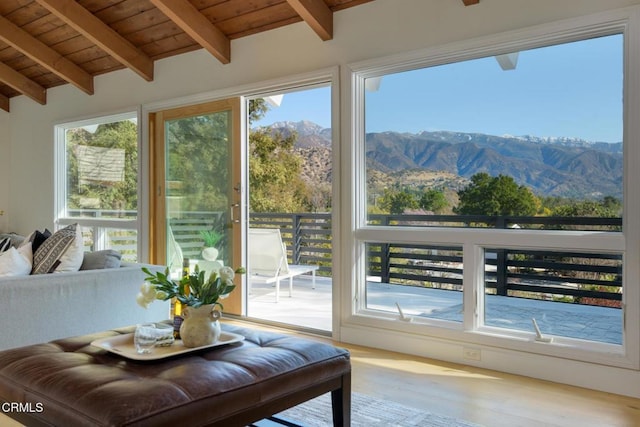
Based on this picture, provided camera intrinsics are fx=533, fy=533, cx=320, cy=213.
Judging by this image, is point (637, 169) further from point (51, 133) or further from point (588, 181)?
point (51, 133)

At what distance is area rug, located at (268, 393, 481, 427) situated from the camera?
2.37 m

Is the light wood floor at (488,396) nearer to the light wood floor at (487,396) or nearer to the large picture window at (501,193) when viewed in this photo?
the light wood floor at (487,396)

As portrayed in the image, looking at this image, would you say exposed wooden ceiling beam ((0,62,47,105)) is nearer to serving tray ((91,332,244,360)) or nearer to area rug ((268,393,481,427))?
serving tray ((91,332,244,360))

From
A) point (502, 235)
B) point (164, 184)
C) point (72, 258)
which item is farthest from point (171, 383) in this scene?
point (164, 184)

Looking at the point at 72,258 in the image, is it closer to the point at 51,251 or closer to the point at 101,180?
the point at 51,251

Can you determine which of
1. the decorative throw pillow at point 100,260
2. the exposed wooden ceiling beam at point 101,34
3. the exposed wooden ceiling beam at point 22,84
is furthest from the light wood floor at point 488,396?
the exposed wooden ceiling beam at point 22,84

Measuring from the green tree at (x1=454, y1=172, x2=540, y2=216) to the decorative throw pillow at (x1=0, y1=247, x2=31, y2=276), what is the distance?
2706 millimetres

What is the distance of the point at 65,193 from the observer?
6574 millimetres

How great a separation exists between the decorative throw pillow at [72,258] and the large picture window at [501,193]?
1.84 m

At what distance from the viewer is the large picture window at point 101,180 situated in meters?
5.77

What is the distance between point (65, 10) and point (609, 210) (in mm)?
4372

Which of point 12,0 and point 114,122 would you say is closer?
point 12,0

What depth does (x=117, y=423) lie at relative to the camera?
4.44 feet

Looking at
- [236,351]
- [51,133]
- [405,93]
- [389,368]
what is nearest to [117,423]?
[236,351]
